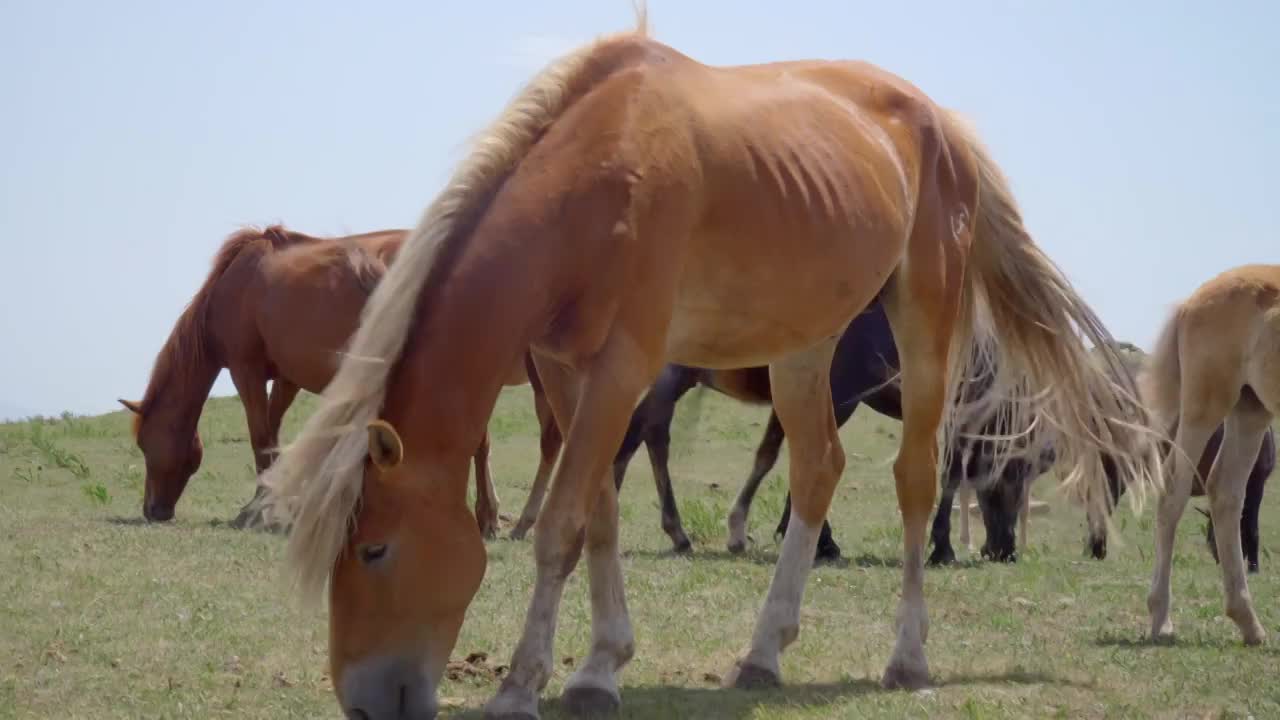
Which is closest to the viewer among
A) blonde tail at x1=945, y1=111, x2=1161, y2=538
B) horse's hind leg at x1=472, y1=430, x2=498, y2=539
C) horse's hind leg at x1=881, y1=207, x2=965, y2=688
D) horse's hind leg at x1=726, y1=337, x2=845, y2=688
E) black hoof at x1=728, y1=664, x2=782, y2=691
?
black hoof at x1=728, y1=664, x2=782, y2=691

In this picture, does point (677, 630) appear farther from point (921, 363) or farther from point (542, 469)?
point (542, 469)

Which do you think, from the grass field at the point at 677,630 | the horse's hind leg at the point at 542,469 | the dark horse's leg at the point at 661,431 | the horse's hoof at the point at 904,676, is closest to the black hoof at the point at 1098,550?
the grass field at the point at 677,630

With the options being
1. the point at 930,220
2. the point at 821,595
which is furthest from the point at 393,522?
the point at 821,595

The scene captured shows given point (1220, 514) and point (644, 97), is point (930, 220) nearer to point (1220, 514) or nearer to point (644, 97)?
point (644, 97)

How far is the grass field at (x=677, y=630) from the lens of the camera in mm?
5305

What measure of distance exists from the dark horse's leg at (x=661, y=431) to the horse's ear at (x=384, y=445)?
6.50 metres

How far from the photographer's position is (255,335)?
11711 millimetres

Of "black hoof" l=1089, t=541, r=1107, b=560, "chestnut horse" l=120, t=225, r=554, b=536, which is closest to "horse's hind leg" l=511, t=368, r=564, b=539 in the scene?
"chestnut horse" l=120, t=225, r=554, b=536

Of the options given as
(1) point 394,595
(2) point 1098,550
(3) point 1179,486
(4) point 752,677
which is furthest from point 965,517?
(1) point 394,595

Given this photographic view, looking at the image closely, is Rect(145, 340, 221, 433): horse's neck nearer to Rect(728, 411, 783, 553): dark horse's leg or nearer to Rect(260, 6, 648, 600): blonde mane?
Rect(728, 411, 783, 553): dark horse's leg

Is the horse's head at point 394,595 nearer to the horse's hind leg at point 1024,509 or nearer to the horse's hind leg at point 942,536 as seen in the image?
the horse's hind leg at point 942,536

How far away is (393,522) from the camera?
4.26 m

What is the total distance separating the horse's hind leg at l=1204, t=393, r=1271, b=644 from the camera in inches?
280

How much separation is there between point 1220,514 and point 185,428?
765 centimetres
